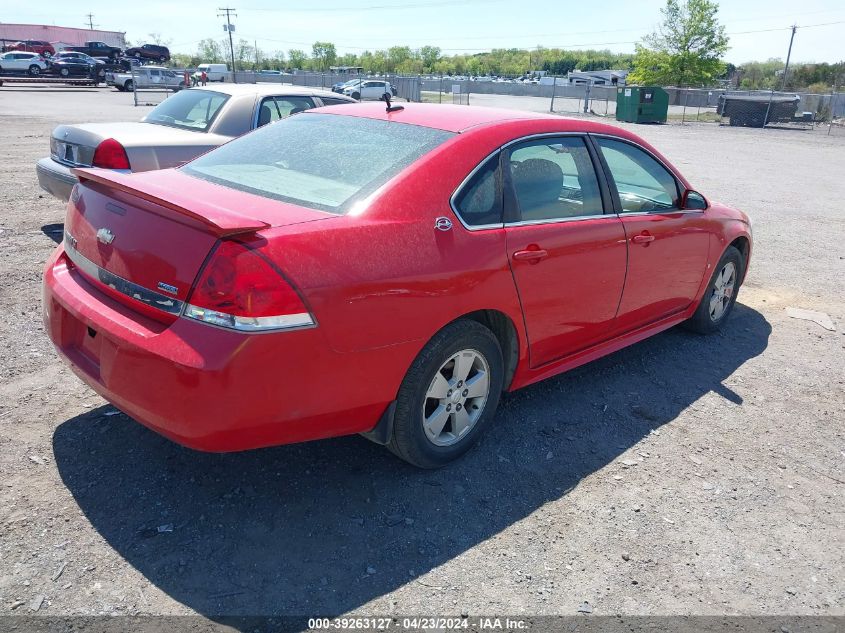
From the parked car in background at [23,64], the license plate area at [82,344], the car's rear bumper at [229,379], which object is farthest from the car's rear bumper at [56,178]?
the parked car in background at [23,64]

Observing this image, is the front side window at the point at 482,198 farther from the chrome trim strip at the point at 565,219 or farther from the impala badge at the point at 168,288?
the impala badge at the point at 168,288

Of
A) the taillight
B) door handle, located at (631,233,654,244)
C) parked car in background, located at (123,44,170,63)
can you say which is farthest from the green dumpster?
parked car in background, located at (123,44,170,63)

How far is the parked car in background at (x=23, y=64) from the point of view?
4575cm

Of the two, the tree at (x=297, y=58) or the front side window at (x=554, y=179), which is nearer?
the front side window at (x=554, y=179)

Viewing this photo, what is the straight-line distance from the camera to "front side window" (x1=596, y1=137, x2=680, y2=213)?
13.8 ft

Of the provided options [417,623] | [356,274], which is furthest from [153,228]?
[417,623]

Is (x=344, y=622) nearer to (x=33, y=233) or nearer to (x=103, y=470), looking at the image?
(x=103, y=470)

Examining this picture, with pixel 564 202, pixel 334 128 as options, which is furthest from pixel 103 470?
pixel 564 202

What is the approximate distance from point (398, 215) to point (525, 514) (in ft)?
4.79

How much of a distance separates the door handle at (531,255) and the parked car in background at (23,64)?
2044 inches

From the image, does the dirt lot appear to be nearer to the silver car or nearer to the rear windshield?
the rear windshield

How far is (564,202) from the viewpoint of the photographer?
12.4 feet

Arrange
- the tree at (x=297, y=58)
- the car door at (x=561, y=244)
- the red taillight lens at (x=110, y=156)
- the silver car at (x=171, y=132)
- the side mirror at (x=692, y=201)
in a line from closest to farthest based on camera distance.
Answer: the car door at (x=561, y=244) → the side mirror at (x=692, y=201) → the red taillight lens at (x=110, y=156) → the silver car at (x=171, y=132) → the tree at (x=297, y=58)

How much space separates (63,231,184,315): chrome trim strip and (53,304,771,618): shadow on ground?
0.91 meters
